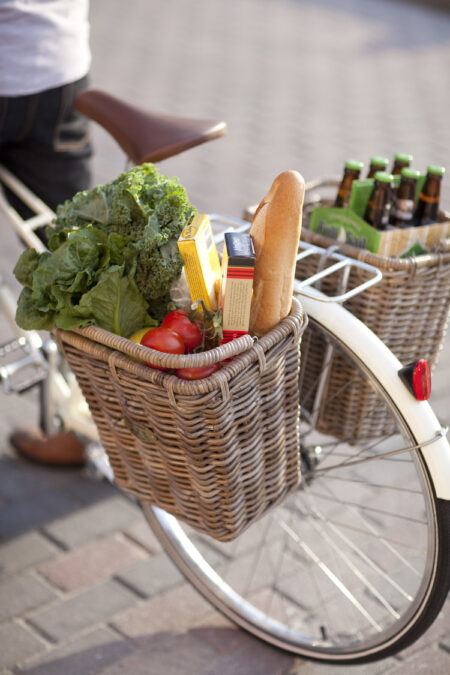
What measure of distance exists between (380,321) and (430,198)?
43cm

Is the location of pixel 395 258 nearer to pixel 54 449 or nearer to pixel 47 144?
pixel 47 144

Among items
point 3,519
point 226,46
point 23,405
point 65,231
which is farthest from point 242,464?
point 226,46

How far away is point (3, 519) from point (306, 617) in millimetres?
1026

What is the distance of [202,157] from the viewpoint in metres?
5.13

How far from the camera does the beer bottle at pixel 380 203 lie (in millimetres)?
1795

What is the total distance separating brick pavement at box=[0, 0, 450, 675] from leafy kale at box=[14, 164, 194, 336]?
3.26ft

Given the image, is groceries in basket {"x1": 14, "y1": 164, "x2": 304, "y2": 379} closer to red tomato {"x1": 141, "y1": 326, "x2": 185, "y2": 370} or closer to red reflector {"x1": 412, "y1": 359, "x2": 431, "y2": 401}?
red tomato {"x1": 141, "y1": 326, "x2": 185, "y2": 370}

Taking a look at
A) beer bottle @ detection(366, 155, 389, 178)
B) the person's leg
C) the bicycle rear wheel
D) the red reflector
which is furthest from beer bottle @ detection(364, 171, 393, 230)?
the person's leg

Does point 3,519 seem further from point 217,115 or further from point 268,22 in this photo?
point 268,22

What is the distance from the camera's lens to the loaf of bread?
1333 millimetres

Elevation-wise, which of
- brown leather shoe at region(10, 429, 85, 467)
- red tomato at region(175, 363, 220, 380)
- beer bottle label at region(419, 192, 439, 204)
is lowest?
brown leather shoe at region(10, 429, 85, 467)

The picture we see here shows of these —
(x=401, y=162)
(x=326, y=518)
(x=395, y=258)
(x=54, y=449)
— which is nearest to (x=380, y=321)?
(x=395, y=258)

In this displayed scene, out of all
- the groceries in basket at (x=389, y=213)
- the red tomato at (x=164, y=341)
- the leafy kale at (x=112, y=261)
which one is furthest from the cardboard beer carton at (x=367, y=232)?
the red tomato at (x=164, y=341)

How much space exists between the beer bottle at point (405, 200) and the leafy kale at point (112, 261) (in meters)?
0.65
